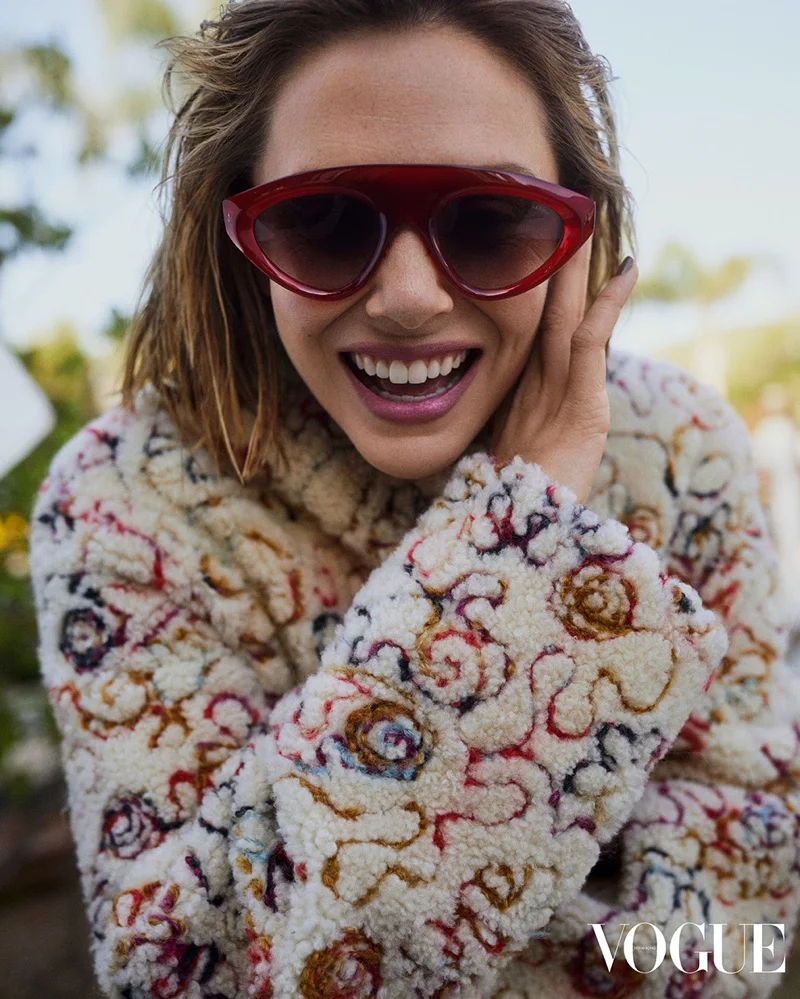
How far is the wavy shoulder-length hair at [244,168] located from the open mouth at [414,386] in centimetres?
21

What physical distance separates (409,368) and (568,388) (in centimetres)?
28

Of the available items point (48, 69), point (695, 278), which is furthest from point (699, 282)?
point (48, 69)

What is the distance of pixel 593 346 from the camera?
138cm

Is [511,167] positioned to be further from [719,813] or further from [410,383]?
[719,813]

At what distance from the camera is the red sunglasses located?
1150 millimetres

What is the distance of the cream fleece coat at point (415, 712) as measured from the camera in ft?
3.71

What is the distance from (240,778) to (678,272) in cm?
2802

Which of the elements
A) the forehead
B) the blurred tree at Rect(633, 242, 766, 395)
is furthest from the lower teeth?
the blurred tree at Rect(633, 242, 766, 395)

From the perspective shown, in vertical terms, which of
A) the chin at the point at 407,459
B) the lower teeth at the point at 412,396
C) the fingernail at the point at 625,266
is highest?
the fingernail at the point at 625,266

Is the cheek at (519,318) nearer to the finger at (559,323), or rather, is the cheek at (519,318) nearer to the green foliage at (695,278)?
the finger at (559,323)

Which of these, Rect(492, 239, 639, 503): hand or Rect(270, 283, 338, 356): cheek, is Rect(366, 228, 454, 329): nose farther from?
Rect(492, 239, 639, 503): hand

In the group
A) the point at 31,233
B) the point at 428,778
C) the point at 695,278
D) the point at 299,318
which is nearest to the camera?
the point at 428,778

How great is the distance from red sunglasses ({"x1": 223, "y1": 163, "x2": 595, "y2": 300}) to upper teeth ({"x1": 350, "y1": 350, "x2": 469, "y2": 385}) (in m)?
0.13

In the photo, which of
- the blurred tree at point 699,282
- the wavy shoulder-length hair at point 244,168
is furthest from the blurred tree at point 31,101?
the blurred tree at point 699,282
